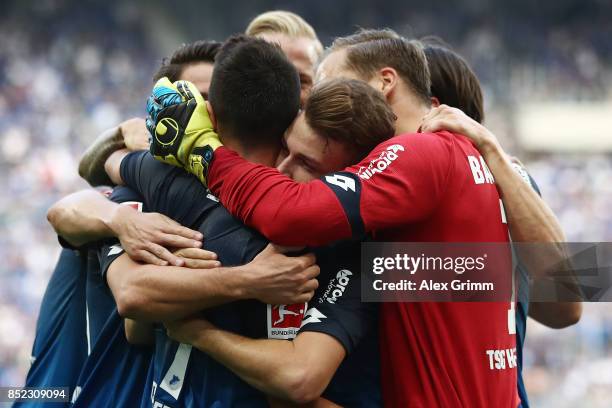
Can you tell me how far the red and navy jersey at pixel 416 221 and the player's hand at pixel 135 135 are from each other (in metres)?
0.85

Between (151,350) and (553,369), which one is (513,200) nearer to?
(151,350)

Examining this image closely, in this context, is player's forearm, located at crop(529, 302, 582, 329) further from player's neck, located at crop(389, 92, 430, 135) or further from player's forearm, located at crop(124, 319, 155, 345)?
player's forearm, located at crop(124, 319, 155, 345)

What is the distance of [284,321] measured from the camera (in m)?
2.36

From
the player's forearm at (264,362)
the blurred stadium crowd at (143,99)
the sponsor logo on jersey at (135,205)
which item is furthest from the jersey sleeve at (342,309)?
the blurred stadium crowd at (143,99)

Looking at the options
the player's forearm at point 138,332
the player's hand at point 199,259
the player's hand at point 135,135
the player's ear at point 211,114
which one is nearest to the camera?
the player's hand at point 199,259

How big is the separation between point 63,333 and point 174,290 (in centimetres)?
106

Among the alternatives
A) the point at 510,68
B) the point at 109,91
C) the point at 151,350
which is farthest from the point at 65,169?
the point at 151,350

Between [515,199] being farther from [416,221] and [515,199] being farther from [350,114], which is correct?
[350,114]

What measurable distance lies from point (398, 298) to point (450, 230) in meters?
0.27

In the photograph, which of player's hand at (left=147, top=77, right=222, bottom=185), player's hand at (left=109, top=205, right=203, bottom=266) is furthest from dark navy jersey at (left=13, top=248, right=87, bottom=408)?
player's hand at (left=147, top=77, right=222, bottom=185)

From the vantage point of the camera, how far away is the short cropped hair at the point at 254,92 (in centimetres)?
237

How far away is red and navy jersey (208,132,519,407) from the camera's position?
226cm

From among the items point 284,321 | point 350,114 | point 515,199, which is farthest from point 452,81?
point 284,321

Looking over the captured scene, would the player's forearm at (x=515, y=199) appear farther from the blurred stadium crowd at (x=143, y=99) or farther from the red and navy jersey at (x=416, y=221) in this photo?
the blurred stadium crowd at (x=143, y=99)
